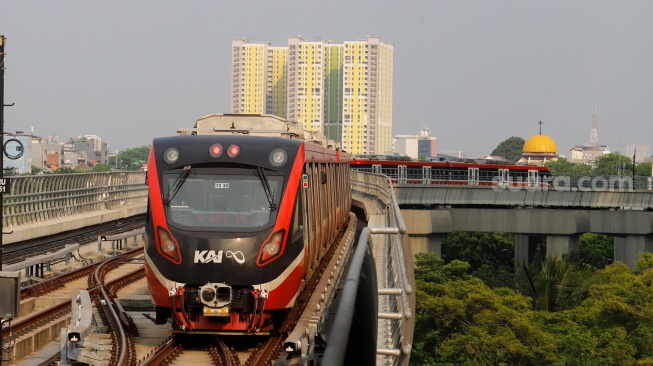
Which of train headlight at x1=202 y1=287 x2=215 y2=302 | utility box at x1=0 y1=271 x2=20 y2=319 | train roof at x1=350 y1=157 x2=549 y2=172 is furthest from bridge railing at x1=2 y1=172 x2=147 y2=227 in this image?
train roof at x1=350 y1=157 x2=549 y2=172

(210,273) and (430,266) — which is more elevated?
(210,273)

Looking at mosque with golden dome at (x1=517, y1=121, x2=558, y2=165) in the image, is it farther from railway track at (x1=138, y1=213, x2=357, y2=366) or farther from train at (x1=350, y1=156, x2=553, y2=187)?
railway track at (x1=138, y1=213, x2=357, y2=366)

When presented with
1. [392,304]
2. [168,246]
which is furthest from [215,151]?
[392,304]

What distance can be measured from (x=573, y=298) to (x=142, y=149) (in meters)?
161

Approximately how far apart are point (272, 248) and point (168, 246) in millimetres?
1209

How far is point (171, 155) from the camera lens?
12695mm

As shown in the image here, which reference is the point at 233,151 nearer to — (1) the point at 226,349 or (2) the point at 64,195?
(1) the point at 226,349

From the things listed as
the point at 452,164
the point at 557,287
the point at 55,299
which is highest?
the point at 452,164

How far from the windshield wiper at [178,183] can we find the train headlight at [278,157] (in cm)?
102

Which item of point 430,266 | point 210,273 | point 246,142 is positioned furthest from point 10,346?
point 430,266

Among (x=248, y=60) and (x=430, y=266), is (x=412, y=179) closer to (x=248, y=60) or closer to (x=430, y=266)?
(x=430, y=266)

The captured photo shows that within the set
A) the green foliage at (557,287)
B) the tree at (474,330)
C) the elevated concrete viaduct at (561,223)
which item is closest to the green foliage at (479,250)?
the elevated concrete viaduct at (561,223)

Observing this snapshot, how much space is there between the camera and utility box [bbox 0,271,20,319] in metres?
10.7

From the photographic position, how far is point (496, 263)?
73.8m
